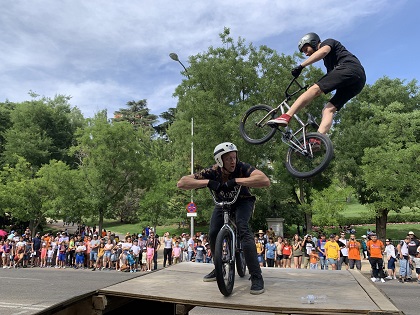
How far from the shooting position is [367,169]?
28.3 metres

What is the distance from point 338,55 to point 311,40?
0.43 m

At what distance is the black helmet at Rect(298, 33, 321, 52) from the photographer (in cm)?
522

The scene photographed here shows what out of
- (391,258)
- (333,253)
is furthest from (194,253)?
(391,258)

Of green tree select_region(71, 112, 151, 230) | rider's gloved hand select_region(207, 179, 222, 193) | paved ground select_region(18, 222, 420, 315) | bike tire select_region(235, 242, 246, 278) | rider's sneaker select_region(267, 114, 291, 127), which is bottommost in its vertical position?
paved ground select_region(18, 222, 420, 315)

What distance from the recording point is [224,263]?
4672 millimetres

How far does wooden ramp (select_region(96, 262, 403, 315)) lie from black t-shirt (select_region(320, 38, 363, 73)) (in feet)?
9.75

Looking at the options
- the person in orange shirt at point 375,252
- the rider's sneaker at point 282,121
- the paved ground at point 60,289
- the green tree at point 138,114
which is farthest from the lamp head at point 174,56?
the green tree at point 138,114

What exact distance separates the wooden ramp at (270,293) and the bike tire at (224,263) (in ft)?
0.40

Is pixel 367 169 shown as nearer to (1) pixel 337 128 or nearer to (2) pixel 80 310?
A: (1) pixel 337 128

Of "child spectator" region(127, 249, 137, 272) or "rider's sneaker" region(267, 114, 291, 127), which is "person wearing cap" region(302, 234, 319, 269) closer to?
"child spectator" region(127, 249, 137, 272)

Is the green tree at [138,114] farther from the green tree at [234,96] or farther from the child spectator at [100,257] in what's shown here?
the child spectator at [100,257]

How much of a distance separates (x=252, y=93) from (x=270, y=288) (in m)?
21.2

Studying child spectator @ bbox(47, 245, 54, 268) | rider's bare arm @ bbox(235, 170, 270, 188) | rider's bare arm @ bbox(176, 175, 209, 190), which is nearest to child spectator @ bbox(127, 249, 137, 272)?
child spectator @ bbox(47, 245, 54, 268)

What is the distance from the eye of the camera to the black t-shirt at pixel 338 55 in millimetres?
5121
